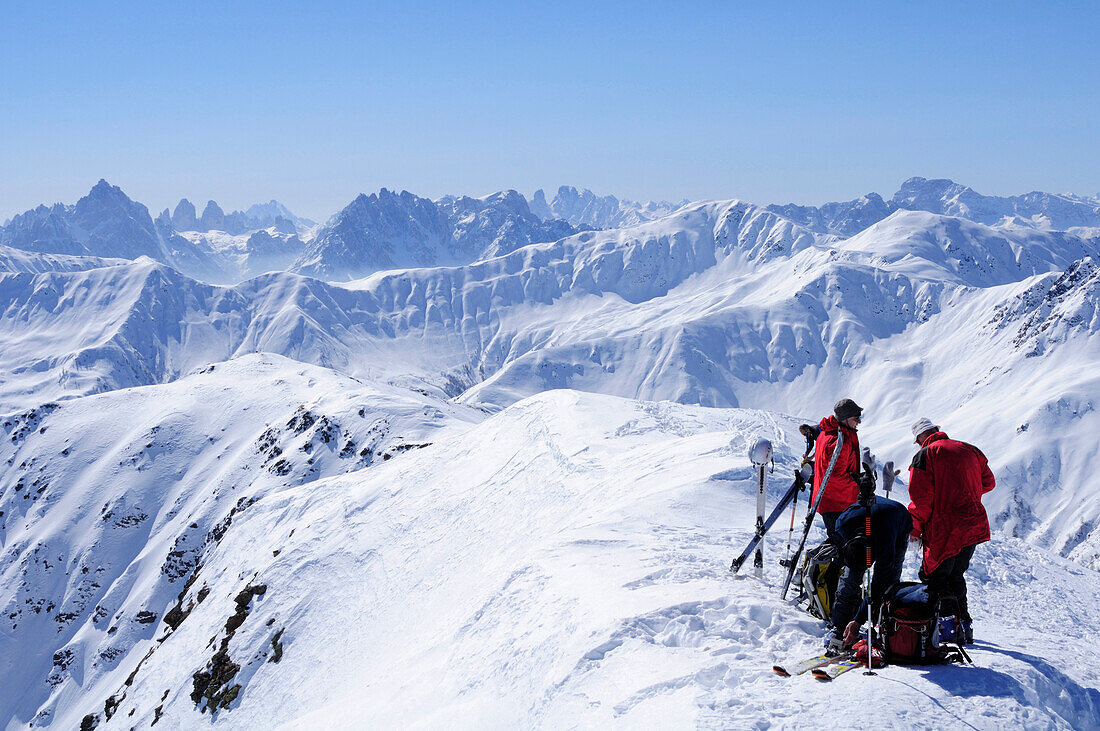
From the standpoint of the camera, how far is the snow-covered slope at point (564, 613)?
345 inches

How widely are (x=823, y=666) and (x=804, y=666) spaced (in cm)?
25

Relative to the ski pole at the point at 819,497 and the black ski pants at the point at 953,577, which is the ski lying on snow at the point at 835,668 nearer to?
the black ski pants at the point at 953,577

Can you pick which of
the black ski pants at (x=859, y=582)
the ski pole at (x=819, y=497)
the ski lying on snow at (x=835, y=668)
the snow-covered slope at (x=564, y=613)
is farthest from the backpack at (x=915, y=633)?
the ski pole at (x=819, y=497)

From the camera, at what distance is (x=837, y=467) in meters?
10.7

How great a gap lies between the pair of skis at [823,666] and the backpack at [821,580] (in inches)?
36.2

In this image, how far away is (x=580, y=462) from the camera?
95.1ft

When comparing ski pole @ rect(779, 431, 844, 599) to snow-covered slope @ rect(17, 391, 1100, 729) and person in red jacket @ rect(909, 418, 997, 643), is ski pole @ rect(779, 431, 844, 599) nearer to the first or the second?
snow-covered slope @ rect(17, 391, 1100, 729)

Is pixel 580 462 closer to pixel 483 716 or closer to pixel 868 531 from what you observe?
pixel 483 716

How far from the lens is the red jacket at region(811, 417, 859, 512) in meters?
10.6

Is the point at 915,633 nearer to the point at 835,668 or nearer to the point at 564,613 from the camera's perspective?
the point at 835,668

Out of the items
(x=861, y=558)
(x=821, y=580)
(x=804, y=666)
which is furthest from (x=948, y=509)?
(x=804, y=666)

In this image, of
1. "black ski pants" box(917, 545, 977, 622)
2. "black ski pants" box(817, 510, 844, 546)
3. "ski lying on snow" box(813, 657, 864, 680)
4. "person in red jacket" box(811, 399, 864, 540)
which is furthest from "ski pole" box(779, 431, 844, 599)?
"ski lying on snow" box(813, 657, 864, 680)

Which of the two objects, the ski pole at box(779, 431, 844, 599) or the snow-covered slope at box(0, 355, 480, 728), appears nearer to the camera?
the ski pole at box(779, 431, 844, 599)

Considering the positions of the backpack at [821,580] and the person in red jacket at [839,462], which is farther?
the person in red jacket at [839,462]
